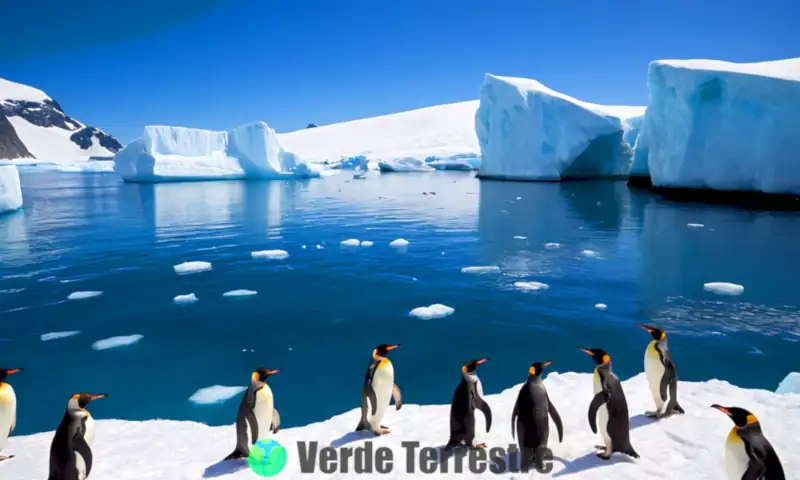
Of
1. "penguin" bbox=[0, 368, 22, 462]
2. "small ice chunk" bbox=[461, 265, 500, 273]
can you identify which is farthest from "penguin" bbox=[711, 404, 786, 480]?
"small ice chunk" bbox=[461, 265, 500, 273]

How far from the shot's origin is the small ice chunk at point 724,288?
22.2 feet

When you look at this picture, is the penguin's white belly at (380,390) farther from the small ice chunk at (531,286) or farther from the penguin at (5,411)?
the small ice chunk at (531,286)

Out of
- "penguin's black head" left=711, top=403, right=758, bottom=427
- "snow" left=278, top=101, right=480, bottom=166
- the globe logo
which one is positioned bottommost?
the globe logo

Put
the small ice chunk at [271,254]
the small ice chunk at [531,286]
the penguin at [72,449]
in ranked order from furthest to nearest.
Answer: the small ice chunk at [271,254] → the small ice chunk at [531,286] → the penguin at [72,449]

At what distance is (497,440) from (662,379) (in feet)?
3.82

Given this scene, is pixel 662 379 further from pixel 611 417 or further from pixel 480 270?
pixel 480 270

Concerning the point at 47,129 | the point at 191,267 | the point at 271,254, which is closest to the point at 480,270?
the point at 271,254

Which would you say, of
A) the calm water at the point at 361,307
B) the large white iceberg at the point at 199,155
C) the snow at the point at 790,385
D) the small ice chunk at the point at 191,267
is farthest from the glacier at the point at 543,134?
the snow at the point at 790,385

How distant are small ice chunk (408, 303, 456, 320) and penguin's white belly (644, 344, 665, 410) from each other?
278cm

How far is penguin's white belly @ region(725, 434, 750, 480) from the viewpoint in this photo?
2.38m

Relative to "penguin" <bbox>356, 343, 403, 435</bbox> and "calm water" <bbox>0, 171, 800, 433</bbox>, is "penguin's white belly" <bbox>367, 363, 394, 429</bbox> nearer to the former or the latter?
"penguin" <bbox>356, 343, 403, 435</bbox>

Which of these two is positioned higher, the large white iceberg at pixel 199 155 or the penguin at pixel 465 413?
the large white iceberg at pixel 199 155

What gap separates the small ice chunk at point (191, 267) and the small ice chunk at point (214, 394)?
172 inches

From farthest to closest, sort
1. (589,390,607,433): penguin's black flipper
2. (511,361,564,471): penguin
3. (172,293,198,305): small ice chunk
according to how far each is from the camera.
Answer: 1. (172,293,198,305): small ice chunk
2. (589,390,607,433): penguin's black flipper
3. (511,361,564,471): penguin
